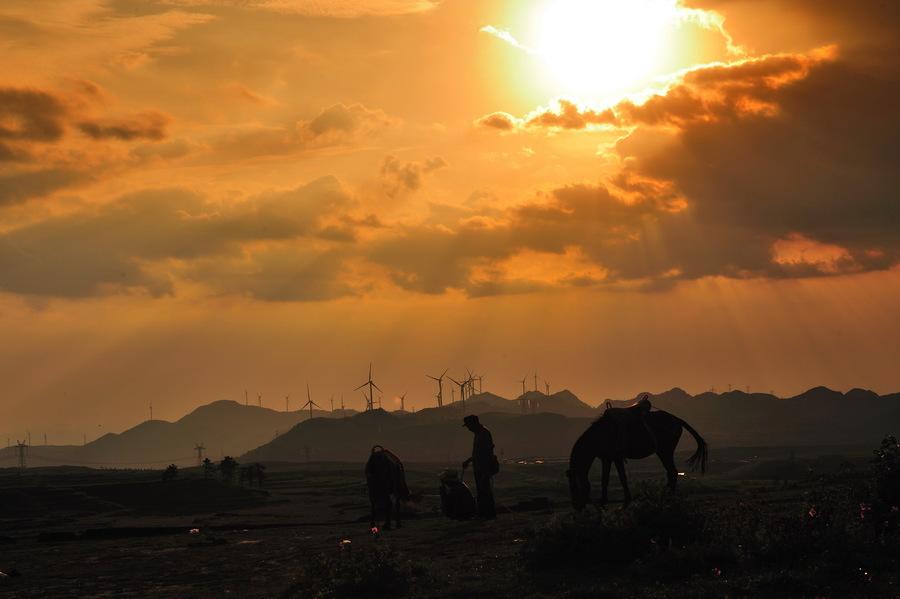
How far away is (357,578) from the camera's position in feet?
69.1

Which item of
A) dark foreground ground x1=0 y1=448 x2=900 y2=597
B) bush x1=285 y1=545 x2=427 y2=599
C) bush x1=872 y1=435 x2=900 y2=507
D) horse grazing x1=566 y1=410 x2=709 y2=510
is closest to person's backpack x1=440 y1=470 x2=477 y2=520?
dark foreground ground x1=0 y1=448 x2=900 y2=597

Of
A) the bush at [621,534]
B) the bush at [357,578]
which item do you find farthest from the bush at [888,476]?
the bush at [357,578]

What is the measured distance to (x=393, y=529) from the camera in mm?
36688

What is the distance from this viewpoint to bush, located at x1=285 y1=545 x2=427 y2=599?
68.7ft

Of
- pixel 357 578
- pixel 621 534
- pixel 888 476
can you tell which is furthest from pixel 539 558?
pixel 888 476

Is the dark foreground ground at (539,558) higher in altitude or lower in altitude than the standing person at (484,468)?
lower

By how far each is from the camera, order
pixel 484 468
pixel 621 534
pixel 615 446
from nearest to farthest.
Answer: pixel 621 534 → pixel 615 446 → pixel 484 468

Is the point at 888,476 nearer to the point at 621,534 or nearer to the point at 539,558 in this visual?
the point at 621,534

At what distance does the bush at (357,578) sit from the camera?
2094 centimetres

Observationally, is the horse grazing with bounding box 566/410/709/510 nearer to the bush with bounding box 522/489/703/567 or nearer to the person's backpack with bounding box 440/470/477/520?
the bush with bounding box 522/489/703/567

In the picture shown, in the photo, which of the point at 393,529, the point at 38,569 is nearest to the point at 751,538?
the point at 393,529

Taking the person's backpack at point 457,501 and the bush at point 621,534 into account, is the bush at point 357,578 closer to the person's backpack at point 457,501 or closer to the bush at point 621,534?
the bush at point 621,534

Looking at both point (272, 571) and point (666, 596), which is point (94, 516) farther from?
point (666, 596)

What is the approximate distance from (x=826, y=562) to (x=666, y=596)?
3.40m
